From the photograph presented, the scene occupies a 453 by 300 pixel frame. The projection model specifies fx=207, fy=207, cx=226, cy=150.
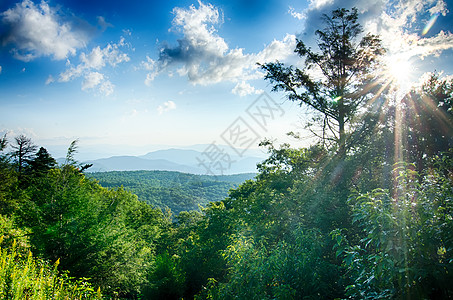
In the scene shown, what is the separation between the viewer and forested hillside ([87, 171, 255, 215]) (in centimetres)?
9075

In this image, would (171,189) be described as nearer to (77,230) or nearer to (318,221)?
(77,230)

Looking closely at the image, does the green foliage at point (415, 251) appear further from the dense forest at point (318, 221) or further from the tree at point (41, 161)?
the tree at point (41, 161)

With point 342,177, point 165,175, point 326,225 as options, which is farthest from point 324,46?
point 165,175

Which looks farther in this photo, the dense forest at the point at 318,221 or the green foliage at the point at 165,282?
the green foliage at the point at 165,282

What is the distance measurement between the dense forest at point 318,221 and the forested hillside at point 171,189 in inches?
1549

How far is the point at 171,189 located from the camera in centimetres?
10944

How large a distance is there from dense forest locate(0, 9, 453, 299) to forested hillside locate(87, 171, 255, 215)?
39.3 m

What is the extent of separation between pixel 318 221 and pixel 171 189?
108 m

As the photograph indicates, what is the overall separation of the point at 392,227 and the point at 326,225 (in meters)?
5.60

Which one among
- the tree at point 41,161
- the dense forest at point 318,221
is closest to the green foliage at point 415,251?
the dense forest at point 318,221

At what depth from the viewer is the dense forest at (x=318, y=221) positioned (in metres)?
2.82

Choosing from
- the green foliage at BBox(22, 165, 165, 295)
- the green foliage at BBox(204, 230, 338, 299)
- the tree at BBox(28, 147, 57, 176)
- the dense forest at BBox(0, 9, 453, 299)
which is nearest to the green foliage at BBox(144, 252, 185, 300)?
the dense forest at BBox(0, 9, 453, 299)

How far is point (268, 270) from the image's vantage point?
4.70 metres

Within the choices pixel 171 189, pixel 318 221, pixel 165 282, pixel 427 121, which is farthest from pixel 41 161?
pixel 171 189
